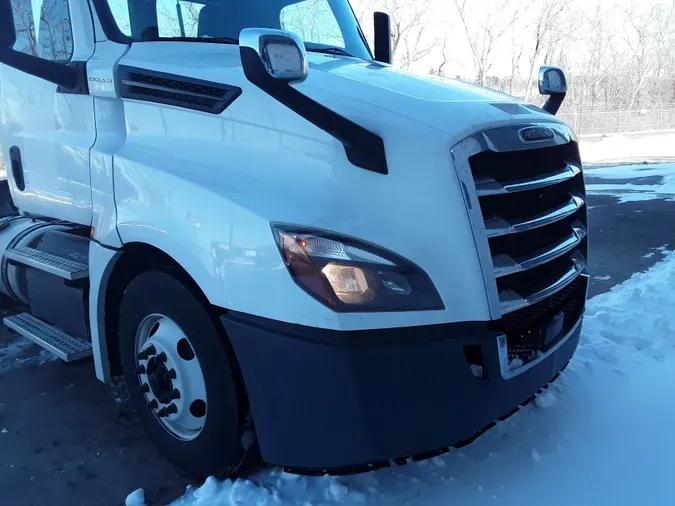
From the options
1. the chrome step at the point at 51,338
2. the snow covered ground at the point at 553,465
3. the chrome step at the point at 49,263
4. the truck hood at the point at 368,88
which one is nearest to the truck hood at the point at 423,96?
the truck hood at the point at 368,88

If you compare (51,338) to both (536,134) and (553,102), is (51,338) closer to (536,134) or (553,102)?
(536,134)

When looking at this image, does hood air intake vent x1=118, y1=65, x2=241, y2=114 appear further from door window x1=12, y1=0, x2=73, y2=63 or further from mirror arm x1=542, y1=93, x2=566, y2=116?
mirror arm x1=542, y1=93, x2=566, y2=116

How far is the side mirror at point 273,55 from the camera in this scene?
2.14 meters

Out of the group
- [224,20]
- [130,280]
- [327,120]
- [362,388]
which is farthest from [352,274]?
[224,20]

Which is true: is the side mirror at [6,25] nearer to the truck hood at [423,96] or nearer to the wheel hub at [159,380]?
the truck hood at [423,96]

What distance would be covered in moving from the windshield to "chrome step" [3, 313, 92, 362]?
1760mm

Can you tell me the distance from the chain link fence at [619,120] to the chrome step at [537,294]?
29.7m

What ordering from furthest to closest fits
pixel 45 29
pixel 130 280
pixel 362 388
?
pixel 45 29
pixel 130 280
pixel 362 388

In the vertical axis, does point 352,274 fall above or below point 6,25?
below

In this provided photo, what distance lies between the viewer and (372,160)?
2.21 meters

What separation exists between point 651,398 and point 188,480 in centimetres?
258

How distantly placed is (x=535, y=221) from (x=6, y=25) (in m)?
2.68

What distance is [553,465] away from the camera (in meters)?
2.73

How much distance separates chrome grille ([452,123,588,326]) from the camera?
2.21 metres
